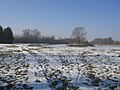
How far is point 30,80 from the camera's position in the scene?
9.18 metres

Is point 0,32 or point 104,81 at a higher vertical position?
point 0,32

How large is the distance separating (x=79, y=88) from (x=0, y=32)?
6759cm

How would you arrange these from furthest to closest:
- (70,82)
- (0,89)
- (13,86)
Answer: (70,82), (13,86), (0,89)

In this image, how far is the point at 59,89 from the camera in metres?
7.67

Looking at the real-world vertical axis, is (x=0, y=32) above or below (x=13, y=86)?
above

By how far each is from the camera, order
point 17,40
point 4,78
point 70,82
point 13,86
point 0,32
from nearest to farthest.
Answer: point 13,86, point 70,82, point 4,78, point 0,32, point 17,40

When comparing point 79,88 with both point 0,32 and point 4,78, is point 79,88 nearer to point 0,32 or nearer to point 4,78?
point 4,78

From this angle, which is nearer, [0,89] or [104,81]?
[0,89]

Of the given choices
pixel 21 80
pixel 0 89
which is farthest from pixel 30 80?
pixel 0 89

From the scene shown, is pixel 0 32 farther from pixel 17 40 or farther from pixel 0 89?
pixel 0 89

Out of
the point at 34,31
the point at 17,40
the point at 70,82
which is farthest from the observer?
the point at 34,31

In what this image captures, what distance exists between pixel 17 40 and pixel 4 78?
8452 cm

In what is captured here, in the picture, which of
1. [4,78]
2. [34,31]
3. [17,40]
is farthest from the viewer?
[34,31]

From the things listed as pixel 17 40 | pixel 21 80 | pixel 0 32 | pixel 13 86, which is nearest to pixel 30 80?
pixel 21 80
